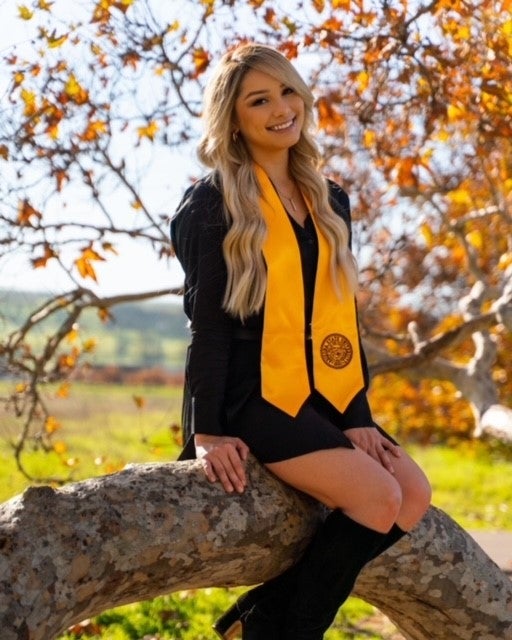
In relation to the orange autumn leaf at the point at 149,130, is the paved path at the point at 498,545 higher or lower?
lower

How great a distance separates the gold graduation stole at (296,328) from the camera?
135 inches

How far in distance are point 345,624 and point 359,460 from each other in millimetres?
2550

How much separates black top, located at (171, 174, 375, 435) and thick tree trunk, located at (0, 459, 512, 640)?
0.21 meters

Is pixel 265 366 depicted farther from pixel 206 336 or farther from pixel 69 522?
pixel 69 522

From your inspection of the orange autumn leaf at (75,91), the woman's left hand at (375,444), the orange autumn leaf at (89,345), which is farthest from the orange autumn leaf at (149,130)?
the woman's left hand at (375,444)

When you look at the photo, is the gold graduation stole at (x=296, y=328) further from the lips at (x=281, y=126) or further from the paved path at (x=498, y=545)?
the paved path at (x=498, y=545)

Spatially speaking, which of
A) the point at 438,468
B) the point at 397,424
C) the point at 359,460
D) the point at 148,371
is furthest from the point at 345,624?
the point at 148,371

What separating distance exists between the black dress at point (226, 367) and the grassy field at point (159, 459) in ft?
6.54

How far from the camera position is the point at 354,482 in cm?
327

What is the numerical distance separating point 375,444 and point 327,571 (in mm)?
433

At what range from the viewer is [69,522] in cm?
306

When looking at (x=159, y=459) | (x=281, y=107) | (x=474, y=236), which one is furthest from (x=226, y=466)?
(x=159, y=459)

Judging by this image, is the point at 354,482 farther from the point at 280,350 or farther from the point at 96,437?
the point at 96,437

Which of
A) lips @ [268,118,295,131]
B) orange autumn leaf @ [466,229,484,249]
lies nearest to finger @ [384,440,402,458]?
lips @ [268,118,295,131]
